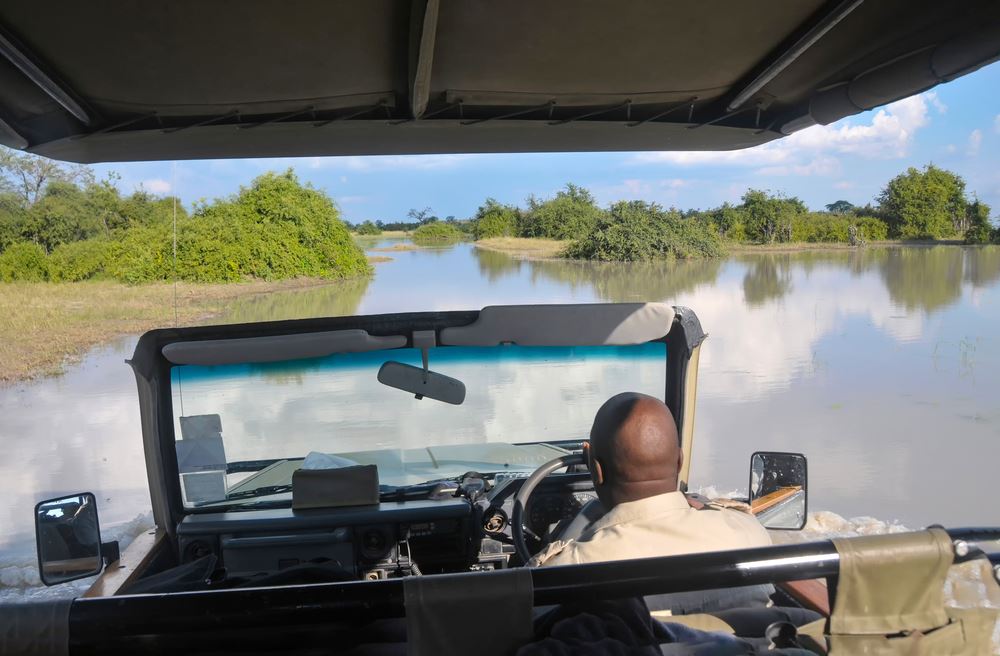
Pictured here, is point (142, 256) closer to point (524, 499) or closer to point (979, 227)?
point (524, 499)

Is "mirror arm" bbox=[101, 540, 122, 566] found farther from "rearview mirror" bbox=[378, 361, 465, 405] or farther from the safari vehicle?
"rearview mirror" bbox=[378, 361, 465, 405]

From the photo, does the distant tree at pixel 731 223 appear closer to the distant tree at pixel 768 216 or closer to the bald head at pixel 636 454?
the distant tree at pixel 768 216

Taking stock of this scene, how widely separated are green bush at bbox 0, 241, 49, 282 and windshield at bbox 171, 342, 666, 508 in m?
15.8

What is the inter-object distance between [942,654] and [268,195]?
1558 centimetres

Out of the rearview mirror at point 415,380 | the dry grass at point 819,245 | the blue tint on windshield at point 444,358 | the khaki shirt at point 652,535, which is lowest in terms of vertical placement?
the khaki shirt at point 652,535

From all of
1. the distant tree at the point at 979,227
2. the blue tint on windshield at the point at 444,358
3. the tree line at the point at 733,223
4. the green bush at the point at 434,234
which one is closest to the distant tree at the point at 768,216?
the tree line at the point at 733,223

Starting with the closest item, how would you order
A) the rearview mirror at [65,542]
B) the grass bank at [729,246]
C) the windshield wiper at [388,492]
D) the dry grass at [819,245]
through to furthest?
the rearview mirror at [65,542], the windshield wiper at [388,492], the grass bank at [729,246], the dry grass at [819,245]

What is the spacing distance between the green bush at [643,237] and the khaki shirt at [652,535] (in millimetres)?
14522

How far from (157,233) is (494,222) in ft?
22.7

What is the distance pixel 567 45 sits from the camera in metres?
3.93

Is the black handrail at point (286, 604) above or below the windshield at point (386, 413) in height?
above

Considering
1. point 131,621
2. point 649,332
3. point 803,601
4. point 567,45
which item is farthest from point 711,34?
point 131,621

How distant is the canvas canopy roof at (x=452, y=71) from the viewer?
3451mm

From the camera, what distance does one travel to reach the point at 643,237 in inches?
664
